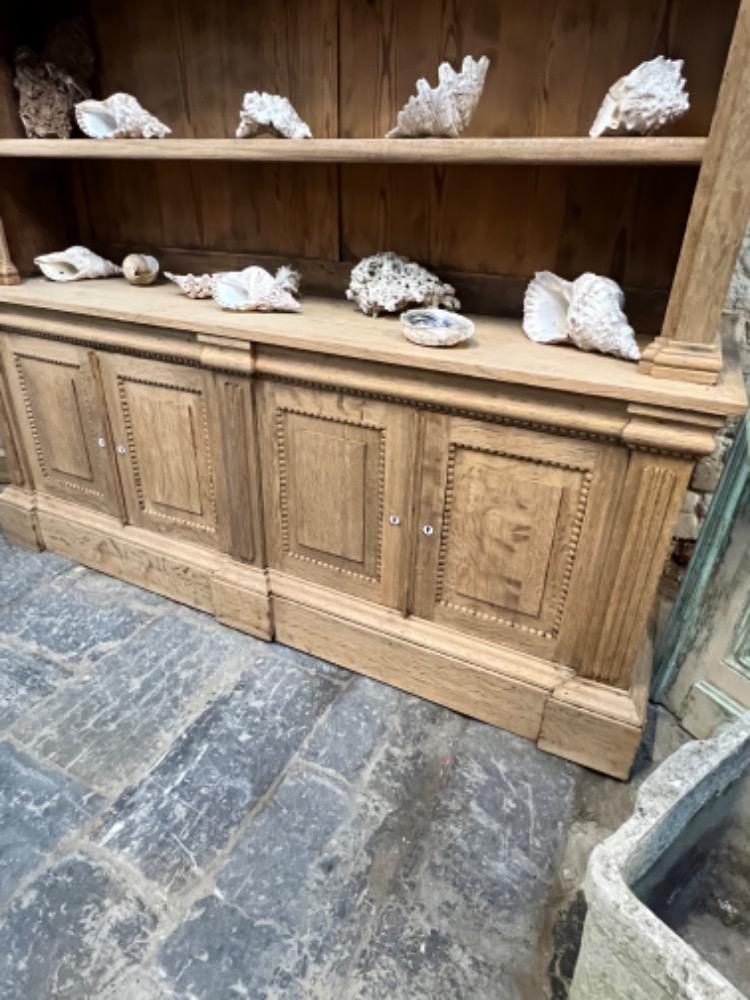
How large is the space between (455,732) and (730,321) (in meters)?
1.23

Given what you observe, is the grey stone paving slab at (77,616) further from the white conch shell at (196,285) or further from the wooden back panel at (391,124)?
the wooden back panel at (391,124)

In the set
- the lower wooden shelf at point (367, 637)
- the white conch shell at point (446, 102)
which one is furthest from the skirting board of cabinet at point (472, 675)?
the white conch shell at point (446, 102)

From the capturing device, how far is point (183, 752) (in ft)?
4.88

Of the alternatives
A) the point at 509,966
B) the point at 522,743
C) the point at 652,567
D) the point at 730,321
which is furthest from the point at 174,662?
the point at 730,321

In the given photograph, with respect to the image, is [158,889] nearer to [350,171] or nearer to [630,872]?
[630,872]

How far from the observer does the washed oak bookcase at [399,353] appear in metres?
1.21

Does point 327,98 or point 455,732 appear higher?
point 327,98

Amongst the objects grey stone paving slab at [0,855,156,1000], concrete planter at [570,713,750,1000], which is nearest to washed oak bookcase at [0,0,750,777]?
concrete planter at [570,713,750,1000]

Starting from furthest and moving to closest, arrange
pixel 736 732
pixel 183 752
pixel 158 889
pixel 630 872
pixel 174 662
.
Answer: pixel 174 662 < pixel 183 752 < pixel 158 889 < pixel 736 732 < pixel 630 872

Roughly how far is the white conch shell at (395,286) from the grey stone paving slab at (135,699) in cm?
104

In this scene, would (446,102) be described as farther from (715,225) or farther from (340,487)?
(340,487)

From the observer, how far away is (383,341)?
1.39 m

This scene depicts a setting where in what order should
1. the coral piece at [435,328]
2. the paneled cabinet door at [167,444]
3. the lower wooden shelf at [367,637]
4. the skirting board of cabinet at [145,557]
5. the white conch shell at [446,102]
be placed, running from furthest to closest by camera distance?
the skirting board of cabinet at [145,557]
the paneled cabinet door at [167,444]
the lower wooden shelf at [367,637]
the coral piece at [435,328]
the white conch shell at [446,102]

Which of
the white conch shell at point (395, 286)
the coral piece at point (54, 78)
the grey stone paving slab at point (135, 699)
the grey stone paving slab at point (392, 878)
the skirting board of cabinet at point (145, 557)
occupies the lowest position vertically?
the grey stone paving slab at point (135, 699)
